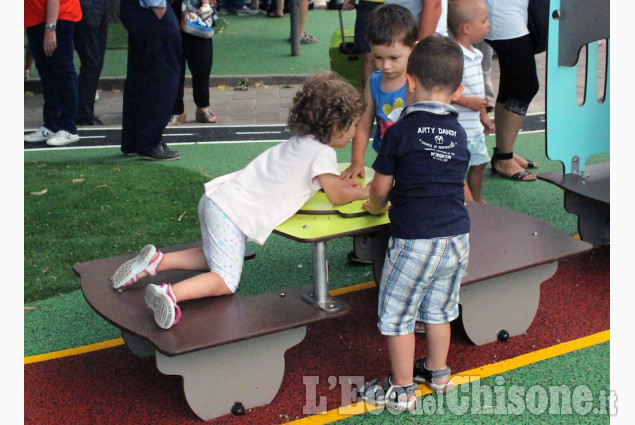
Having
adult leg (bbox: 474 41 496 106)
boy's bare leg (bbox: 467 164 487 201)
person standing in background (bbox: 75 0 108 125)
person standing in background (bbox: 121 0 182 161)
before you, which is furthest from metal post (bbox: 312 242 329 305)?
person standing in background (bbox: 75 0 108 125)

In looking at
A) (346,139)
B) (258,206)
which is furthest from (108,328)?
(346,139)

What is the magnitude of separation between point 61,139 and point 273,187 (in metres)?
4.92

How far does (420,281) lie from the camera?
3.30 m

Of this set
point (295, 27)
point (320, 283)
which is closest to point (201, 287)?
point (320, 283)

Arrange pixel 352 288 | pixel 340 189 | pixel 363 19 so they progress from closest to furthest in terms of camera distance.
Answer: pixel 340 189 < pixel 352 288 < pixel 363 19

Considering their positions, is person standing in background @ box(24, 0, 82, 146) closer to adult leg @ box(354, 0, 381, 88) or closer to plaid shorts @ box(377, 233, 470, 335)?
adult leg @ box(354, 0, 381, 88)

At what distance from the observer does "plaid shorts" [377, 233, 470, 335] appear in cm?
326

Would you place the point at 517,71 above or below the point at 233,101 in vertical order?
above

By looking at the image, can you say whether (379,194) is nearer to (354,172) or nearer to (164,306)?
(354,172)

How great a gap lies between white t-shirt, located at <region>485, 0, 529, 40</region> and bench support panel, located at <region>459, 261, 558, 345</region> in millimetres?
2560

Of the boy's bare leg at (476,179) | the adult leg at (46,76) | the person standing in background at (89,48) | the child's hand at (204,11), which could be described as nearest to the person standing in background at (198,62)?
the child's hand at (204,11)

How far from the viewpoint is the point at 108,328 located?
4.16 meters

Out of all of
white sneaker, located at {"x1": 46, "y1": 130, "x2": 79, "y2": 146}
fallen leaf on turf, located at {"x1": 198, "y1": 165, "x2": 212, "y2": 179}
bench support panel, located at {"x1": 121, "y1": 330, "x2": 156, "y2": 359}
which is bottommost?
bench support panel, located at {"x1": 121, "y1": 330, "x2": 156, "y2": 359}

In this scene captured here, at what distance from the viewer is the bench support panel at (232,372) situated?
3205 mm
